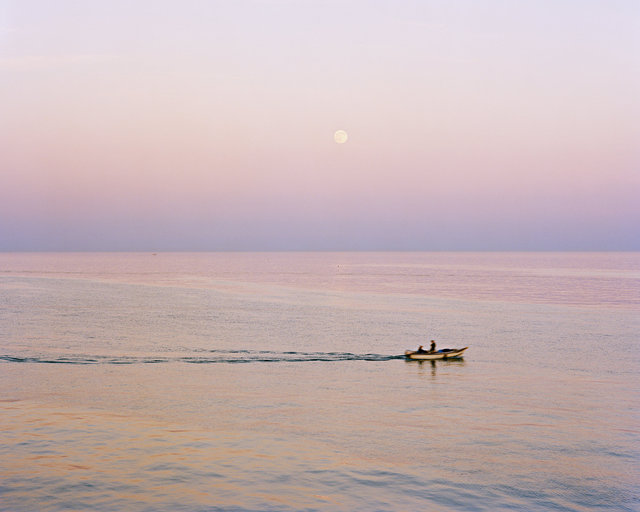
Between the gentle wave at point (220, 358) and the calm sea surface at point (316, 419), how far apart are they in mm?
242

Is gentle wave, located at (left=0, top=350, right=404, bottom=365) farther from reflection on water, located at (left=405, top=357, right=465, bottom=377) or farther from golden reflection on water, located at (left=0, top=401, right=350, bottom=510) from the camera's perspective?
golden reflection on water, located at (left=0, top=401, right=350, bottom=510)

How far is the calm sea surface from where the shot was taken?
23094 mm

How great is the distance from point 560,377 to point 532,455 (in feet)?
64.2

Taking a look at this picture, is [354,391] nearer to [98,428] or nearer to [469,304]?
[98,428]

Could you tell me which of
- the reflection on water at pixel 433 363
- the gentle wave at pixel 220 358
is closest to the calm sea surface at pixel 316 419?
the gentle wave at pixel 220 358

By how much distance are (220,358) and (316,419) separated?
22.0m

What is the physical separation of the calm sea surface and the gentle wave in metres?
0.24

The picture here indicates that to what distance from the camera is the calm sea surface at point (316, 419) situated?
75.8 ft

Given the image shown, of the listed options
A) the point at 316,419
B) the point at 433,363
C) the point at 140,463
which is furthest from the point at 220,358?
the point at 140,463

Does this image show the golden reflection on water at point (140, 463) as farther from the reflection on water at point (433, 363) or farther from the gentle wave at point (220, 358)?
the reflection on water at point (433, 363)

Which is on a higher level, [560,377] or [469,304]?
[469,304]

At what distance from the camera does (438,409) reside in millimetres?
35719

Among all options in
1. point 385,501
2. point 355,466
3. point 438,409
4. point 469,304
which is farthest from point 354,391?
point 469,304

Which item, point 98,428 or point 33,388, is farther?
point 33,388
